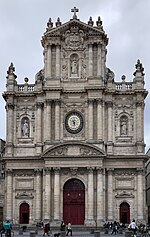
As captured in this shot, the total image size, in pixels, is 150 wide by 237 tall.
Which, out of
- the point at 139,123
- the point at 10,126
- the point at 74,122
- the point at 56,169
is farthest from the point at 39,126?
the point at 139,123

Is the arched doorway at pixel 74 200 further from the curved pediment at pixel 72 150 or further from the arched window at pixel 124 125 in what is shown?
the arched window at pixel 124 125

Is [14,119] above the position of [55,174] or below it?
above

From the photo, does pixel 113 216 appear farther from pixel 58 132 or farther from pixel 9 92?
pixel 9 92

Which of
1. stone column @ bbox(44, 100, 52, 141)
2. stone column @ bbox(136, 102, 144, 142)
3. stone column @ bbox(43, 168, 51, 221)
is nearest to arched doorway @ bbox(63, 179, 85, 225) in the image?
stone column @ bbox(43, 168, 51, 221)

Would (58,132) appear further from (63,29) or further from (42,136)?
(63,29)

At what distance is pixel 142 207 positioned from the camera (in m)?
59.6

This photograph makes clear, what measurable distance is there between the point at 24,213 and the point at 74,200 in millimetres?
5526

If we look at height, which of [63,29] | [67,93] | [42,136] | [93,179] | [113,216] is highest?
[63,29]

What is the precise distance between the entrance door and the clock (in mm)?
9265

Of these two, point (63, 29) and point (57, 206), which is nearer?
point (57, 206)

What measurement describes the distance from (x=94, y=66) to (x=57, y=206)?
50.8 ft

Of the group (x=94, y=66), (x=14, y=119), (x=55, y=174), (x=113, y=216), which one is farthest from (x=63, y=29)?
(x=113, y=216)

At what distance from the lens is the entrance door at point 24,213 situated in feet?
201

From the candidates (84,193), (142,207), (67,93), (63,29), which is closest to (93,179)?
(84,193)
